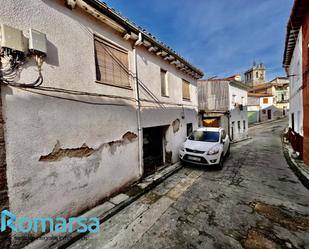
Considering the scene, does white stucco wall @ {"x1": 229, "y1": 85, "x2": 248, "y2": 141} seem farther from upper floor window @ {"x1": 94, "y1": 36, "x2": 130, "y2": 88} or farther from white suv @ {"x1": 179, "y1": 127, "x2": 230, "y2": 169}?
upper floor window @ {"x1": 94, "y1": 36, "x2": 130, "y2": 88}

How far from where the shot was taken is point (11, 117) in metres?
2.50

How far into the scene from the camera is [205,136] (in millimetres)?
7508

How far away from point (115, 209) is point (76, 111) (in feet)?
8.69

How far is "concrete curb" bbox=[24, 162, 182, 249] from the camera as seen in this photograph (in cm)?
271

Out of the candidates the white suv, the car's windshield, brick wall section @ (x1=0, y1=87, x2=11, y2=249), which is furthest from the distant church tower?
brick wall section @ (x1=0, y1=87, x2=11, y2=249)

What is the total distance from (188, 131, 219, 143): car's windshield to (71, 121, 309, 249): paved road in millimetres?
2055

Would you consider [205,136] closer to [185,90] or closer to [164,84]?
[185,90]

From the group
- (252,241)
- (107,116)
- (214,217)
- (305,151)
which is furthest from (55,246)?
(305,151)

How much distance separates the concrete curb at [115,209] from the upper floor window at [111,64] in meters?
3.40

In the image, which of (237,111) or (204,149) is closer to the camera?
(204,149)

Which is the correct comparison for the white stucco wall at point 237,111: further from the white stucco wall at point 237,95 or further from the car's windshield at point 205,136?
the car's windshield at point 205,136

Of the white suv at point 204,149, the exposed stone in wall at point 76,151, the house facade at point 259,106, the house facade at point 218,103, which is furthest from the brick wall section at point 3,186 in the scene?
the house facade at point 259,106

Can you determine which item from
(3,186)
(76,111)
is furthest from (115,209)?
(76,111)

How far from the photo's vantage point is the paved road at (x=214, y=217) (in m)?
2.86
